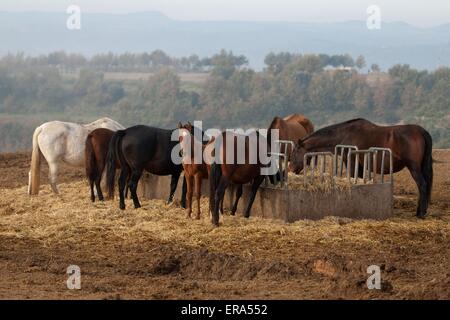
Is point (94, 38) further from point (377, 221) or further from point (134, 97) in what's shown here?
point (377, 221)

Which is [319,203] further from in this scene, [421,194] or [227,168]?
[421,194]

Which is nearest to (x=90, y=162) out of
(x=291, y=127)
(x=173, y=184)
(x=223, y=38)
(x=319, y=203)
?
(x=173, y=184)

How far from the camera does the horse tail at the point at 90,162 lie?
1342 cm

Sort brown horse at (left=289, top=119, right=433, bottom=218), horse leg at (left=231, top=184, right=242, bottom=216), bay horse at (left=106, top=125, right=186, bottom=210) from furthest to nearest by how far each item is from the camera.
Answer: bay horse at (left=106, top=125, right=186, bottom=210)
brown horse at (left=289, top=119, right=433, bottom=218)
horse leg at (left=231, top=184, right=242, bottom=216)

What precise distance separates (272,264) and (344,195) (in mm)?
3210

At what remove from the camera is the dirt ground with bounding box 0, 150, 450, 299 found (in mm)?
7469

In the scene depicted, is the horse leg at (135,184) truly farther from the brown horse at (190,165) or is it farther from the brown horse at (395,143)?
the brown horse at (395,143)

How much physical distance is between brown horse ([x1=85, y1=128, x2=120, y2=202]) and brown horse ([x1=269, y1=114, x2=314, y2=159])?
2854mm

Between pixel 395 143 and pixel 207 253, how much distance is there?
4.37m

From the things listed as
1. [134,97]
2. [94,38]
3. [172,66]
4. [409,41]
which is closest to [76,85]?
[134,97]

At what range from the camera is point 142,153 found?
12.4 metres

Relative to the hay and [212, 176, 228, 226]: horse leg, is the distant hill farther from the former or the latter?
[212, 176, 228, 226]: horse leg

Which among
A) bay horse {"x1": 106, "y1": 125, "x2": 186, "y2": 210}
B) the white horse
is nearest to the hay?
bay horse {"x1": 106, "y1": 125, "x2": 186, "y2": 210}

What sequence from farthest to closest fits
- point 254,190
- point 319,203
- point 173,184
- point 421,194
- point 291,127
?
point 291,127
point 173,184
point 421,194
point 254,190
point 319,203
